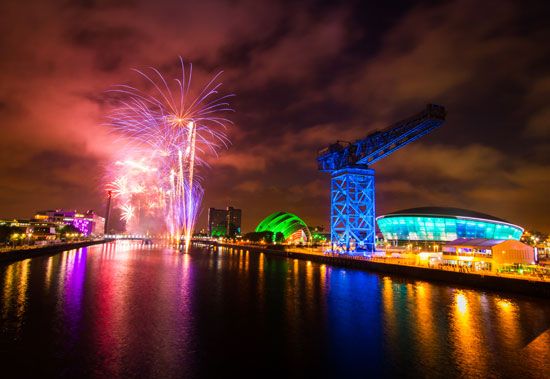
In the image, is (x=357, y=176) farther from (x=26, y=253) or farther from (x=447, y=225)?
(x=26, y=253)

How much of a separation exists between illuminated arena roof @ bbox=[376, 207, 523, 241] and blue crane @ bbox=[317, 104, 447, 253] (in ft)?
124

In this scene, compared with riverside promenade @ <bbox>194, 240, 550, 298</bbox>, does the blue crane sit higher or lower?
higher

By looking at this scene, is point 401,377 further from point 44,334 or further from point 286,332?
point 44,334

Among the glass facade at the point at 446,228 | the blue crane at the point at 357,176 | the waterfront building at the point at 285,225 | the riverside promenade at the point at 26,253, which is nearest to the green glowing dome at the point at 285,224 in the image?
the waterfront building at the point at 285,225

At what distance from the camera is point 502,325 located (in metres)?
17.9

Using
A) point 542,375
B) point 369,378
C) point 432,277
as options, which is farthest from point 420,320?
point 432,277

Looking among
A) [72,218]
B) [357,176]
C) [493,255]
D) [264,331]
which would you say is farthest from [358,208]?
[72,218]

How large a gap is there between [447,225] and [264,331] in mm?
80490

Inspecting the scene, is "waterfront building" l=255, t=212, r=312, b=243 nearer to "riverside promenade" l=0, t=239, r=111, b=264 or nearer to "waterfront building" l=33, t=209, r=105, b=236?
"riverside promenade" l=0, t=239, r=111, b=264

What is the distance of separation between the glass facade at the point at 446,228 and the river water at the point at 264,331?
205ft

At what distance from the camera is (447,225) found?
8525 cm

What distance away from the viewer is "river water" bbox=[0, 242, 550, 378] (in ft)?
40.0

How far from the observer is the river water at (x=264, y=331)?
40.0ft

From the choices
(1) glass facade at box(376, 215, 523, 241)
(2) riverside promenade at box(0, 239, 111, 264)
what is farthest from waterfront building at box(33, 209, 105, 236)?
(1) glass facade at box(376, 215, 523, 241)
